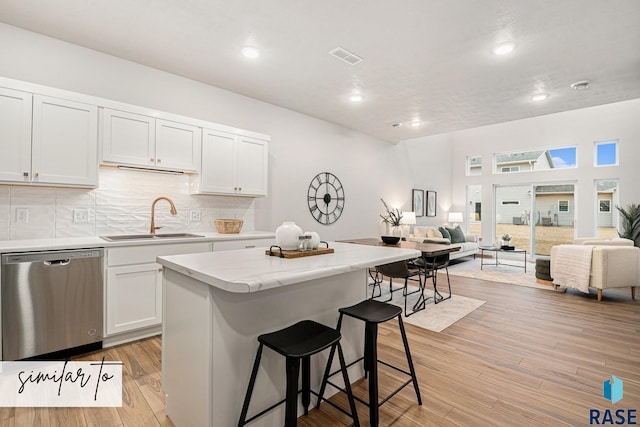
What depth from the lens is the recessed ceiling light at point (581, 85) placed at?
3561mm

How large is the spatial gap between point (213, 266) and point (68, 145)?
210 cm

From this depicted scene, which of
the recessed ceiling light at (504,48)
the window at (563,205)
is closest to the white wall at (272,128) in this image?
the recessed ceiling light at (504,48)

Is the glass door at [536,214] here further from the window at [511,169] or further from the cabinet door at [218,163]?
the cabinet door at [218,163]

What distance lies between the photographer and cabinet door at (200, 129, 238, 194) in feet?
11.4

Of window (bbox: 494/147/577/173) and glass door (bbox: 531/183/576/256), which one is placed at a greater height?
window (bbox: 494/147/577/173)

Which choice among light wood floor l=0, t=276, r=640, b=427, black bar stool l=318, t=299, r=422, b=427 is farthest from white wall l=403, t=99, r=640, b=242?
black bar stool l=318, t=299, r=422, b=427

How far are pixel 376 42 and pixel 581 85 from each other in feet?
8.83

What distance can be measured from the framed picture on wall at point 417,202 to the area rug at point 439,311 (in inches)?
132

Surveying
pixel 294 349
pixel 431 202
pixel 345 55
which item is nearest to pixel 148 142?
pixel 345 55

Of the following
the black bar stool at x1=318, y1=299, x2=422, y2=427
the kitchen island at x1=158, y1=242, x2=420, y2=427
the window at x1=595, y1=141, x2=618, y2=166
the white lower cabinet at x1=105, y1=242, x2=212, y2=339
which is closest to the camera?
the kitchen island at x1=158, y1=242, x2=420, y2=427

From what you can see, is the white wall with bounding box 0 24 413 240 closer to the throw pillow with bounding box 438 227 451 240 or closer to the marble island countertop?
the throw pillow with bounding box 438 227 451 240

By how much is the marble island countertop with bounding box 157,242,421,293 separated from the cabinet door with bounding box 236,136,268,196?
1.87m

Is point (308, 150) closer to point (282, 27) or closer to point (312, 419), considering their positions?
point (282, 27)

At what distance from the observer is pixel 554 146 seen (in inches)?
295
